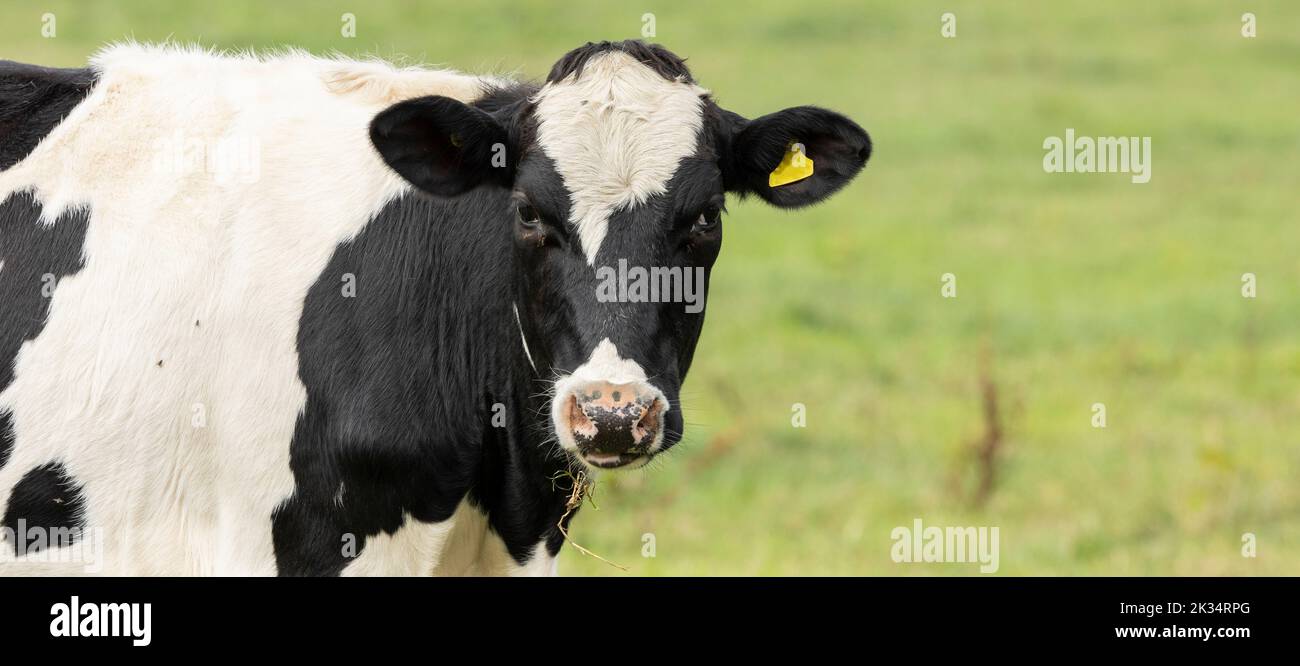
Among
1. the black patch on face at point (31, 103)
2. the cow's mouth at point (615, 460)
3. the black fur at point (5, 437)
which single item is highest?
the black patch on face at point (31, 103)

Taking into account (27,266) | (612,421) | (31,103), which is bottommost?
(612,421)

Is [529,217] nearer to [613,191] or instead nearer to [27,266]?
[613,191]

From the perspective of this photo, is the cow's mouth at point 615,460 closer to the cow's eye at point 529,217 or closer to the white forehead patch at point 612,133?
the white forehead patch at point 612,133

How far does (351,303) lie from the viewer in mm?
5742

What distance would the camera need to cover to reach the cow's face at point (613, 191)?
5125 millimetres

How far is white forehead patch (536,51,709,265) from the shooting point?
5398 mm

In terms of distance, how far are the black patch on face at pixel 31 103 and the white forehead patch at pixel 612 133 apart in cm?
195

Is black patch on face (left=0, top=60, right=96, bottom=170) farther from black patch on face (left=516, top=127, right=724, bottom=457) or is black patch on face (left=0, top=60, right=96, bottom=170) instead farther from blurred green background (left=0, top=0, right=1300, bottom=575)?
black patch on face (left=516, top=127, right=724, bottom=457)

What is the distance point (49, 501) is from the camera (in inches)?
227

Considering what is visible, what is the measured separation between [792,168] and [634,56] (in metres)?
0.76

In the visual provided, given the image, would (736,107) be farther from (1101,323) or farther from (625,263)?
(625,263)

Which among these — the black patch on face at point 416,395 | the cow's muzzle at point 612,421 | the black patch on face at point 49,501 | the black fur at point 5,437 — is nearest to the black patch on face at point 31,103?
the black fur at point 5,437

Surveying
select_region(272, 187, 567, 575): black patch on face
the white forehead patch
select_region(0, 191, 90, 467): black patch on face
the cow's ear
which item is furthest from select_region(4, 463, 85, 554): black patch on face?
the cow's ear

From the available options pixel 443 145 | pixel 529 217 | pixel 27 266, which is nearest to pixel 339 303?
pixel 443 145
